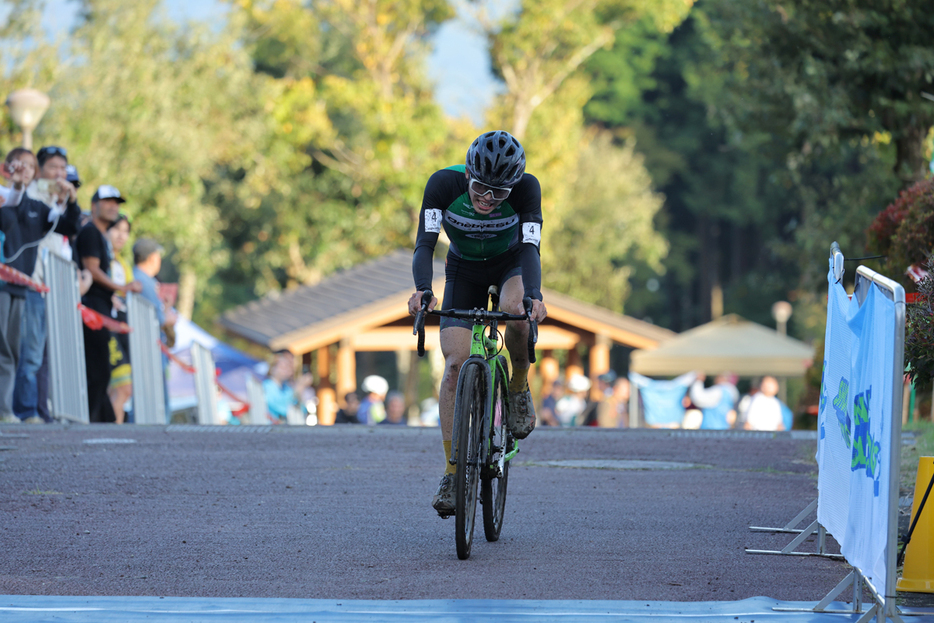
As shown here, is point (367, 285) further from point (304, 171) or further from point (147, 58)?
point (304, 171)

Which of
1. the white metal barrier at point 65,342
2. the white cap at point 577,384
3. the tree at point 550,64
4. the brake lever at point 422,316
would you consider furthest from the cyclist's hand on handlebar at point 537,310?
the tree at point 550,64

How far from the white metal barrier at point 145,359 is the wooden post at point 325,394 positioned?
13747 mm

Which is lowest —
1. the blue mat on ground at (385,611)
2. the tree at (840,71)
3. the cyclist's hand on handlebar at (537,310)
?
the blue mat on ground at (385,611)

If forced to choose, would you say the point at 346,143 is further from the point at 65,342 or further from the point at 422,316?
the point at 422,316

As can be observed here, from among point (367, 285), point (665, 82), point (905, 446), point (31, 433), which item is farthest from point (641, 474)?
point (665, 82)

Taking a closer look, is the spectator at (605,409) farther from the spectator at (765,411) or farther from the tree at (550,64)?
the tree at (550,64)

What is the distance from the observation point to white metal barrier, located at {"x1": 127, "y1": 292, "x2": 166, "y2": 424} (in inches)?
476

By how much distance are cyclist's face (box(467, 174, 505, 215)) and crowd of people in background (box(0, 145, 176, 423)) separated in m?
5.68

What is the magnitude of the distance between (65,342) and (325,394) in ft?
55.6

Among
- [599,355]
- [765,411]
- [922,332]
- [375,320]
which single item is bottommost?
[765,411]

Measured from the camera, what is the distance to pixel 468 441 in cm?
564

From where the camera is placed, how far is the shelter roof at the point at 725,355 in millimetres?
30422

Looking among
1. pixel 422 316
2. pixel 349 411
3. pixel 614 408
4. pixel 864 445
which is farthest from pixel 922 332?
pixel 614 408

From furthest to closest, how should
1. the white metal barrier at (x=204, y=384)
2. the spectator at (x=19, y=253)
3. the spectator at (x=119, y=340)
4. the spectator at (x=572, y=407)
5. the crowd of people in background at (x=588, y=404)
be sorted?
the spectator at (x=572, y=407) → the crowd of people in background at (x=588, y=404) → the white metal barrier at (x=204, y=384) → the spectator at (x=119, y=340) → the spectator at (x=19, y=253)
